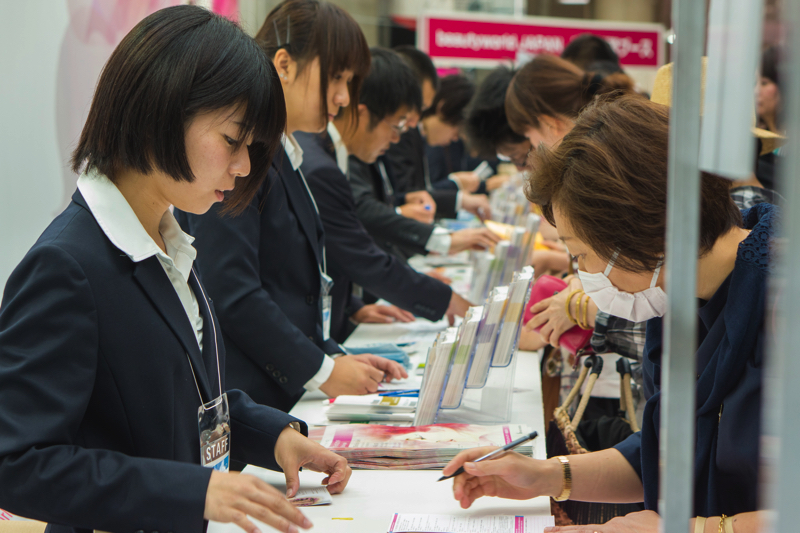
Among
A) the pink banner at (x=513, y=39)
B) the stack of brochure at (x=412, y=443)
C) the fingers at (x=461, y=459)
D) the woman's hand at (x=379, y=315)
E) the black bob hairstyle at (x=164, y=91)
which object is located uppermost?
the black bob hairstyle at (x=164, y=91)

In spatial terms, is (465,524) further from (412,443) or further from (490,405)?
(490,405)

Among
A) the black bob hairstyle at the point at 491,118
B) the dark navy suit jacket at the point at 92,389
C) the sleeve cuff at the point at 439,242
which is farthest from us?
the sleeve cuff at the point at 439,242

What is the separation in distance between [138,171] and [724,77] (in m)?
0.90

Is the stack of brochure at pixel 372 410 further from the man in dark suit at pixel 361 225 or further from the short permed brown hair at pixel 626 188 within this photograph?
the man in dark suit at pixel 361 225

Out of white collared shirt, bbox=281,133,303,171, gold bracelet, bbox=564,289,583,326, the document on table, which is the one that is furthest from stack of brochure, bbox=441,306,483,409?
white collared shirt, bbox=281,133,303,171

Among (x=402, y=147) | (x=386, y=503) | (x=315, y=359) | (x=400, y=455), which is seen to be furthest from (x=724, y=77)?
(x=402, y=147)

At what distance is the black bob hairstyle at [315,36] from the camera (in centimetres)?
208

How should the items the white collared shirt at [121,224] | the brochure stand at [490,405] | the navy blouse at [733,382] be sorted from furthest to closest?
the brochure stand at [490,405]
the navy blouse at [733,382]
the white collared shirt at [121,224]

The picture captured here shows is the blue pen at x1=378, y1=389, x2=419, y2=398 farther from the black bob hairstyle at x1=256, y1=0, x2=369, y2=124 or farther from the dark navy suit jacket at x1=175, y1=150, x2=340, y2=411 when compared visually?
the black bob hairstyle at x1=256, y1=0, x2=369, y2=124

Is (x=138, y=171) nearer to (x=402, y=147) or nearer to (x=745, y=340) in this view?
(x=745, y=340)

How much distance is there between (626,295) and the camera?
1.39 metres

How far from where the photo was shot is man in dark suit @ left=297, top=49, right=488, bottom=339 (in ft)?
8.47

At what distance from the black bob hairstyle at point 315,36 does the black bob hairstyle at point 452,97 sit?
3.88 meters

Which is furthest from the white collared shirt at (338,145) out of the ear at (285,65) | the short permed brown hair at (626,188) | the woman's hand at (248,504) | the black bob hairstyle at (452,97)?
the black bob hairstyle at (452,97)
